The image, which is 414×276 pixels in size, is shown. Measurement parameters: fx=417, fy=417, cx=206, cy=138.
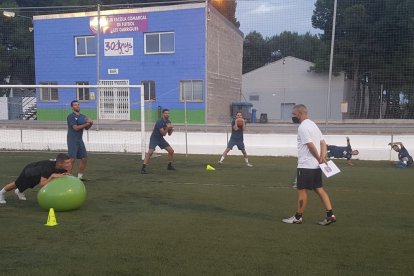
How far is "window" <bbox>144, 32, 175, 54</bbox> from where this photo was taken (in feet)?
90.0

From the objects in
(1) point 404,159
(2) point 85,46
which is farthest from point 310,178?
(2) point 85,46

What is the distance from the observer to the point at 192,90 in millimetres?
26766

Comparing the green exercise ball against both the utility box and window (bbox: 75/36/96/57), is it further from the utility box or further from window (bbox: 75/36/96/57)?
window (bbox: 75/36/96/57)

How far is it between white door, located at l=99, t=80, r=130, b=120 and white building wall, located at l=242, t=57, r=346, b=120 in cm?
658

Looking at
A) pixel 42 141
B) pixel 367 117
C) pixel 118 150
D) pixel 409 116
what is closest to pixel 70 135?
pixel 118 150

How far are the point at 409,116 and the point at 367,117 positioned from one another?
1515 millimetres

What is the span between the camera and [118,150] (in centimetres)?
1689

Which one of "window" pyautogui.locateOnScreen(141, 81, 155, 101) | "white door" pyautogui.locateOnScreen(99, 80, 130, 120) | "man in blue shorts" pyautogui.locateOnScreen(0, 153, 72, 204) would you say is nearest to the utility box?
"window" pyautogui.locateOnScreen(141, 81, 155, 101)

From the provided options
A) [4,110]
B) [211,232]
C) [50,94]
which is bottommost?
[211,232]

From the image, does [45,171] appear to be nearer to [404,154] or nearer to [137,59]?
[404,154]

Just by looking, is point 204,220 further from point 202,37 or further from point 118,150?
point 202,37

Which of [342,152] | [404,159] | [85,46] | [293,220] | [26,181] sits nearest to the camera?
[293,220]

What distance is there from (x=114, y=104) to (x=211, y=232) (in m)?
16.8

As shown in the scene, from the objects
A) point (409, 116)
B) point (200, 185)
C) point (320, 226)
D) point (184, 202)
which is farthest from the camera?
point (409, 116)
